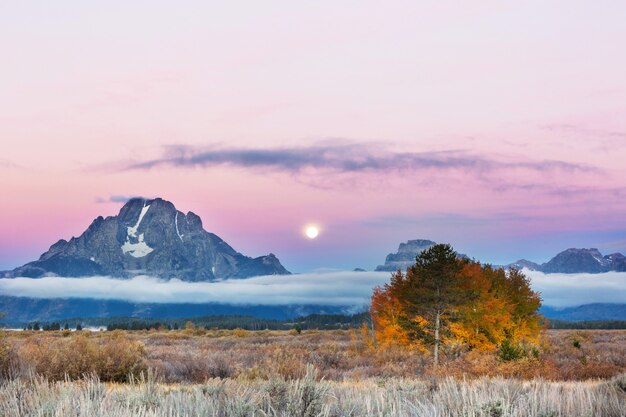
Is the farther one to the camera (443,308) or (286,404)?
(443,308)

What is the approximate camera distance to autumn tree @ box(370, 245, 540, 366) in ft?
132

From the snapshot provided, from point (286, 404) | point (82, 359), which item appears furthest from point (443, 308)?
point (286, 404)

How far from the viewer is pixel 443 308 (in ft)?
133

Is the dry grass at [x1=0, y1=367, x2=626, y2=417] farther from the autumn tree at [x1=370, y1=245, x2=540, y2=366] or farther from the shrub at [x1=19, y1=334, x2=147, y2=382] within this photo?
the autumn tree at [x1=370, y1=245, x2=540, y2=366]

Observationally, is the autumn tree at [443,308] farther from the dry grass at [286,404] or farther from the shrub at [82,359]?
the dry grass at [286,404]

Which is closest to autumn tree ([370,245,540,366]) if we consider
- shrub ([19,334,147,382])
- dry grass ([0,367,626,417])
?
shrub ([19,334,147,382])

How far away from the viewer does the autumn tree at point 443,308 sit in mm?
40250

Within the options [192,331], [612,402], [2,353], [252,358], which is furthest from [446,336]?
[192,331]

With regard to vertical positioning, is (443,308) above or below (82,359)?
above

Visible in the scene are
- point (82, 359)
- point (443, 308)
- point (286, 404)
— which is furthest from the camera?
point (443, 308)

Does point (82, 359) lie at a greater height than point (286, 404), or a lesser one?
lesser

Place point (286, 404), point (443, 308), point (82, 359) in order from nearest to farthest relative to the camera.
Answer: point (286, 404) < point (82, 359) < point (443, 308)

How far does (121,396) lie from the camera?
10.9 metres

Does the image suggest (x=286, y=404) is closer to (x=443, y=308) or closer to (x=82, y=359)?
(x=82, y=359)
